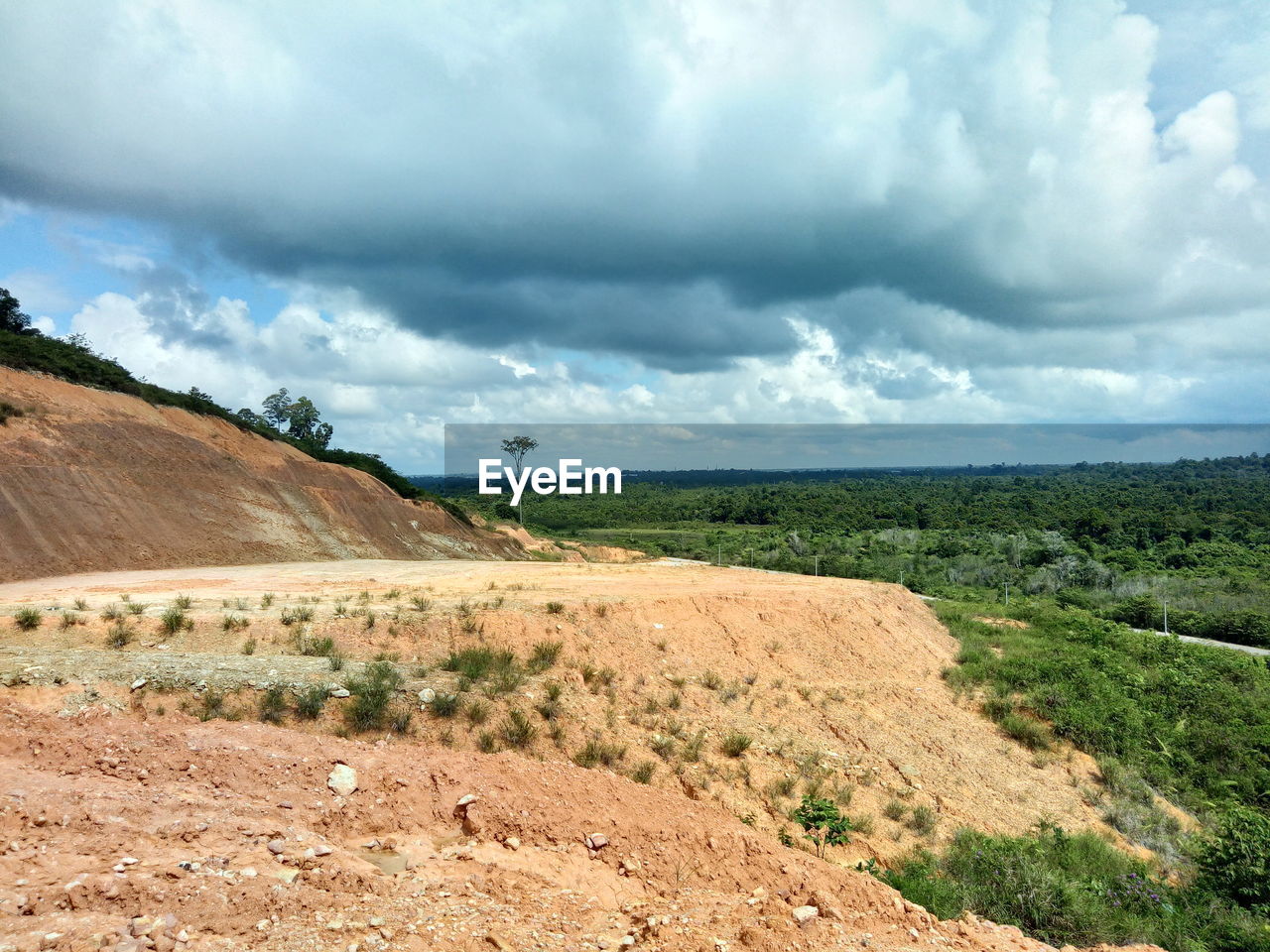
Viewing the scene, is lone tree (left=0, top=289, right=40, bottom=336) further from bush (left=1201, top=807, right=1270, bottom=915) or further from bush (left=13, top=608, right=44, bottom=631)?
bush (left=1201, top=807, right=1270, bottom=915)

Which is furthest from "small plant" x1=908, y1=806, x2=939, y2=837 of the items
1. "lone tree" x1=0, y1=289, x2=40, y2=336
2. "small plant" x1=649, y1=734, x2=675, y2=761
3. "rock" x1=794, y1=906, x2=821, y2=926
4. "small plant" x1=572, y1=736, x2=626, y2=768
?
"lone tree" x1=0, y1=289, x2=40, y2=336

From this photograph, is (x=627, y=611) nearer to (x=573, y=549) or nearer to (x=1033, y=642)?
(x=1033, y=642)

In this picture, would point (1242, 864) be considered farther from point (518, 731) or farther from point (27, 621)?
point (27, 621)

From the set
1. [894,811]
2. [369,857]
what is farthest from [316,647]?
[894,811]

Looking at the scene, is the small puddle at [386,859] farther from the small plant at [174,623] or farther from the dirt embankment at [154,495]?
the dirt embankment at [154,495]

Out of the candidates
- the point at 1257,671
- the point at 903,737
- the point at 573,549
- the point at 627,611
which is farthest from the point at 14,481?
the point at 1257,671

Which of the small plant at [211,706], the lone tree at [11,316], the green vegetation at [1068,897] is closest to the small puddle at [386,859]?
the small plant at [211,706]
